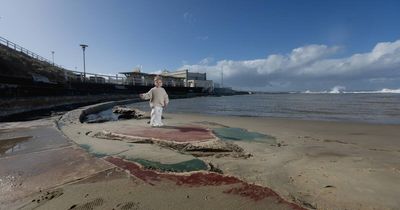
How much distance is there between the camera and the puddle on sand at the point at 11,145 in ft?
14.9

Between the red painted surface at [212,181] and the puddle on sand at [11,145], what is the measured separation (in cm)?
263

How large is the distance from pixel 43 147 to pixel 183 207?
3.59 metres

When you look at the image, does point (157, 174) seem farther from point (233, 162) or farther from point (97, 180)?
point (233, 162)

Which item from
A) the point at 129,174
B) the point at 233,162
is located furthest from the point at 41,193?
the point at 233,162

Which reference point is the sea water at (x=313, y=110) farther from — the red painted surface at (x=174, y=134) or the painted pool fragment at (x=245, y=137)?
the red painted surface at (x=174, y=134)

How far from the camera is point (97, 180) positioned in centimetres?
284

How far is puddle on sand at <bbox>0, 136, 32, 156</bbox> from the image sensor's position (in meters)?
4.54

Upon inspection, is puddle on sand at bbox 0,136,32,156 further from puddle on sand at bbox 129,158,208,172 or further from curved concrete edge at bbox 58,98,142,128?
curved concrete edge at bbox 58,98,142,128

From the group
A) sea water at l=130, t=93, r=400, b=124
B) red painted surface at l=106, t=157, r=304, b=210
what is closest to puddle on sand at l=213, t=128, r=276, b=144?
red painted surface at l=106, t=157, r=304, b=210

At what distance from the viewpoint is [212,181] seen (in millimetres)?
2846

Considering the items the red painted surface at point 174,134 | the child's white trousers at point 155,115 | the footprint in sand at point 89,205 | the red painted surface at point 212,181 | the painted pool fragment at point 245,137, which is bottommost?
the painted pool fragment at point 245,137

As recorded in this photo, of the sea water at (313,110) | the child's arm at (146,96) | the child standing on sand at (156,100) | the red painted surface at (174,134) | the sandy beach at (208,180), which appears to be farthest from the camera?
the sea water at (313,110)

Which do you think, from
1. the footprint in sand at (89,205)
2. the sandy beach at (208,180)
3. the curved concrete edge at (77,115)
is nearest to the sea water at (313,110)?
the curved concrete edge at (77,115)

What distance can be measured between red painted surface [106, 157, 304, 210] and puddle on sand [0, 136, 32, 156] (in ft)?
8.63
